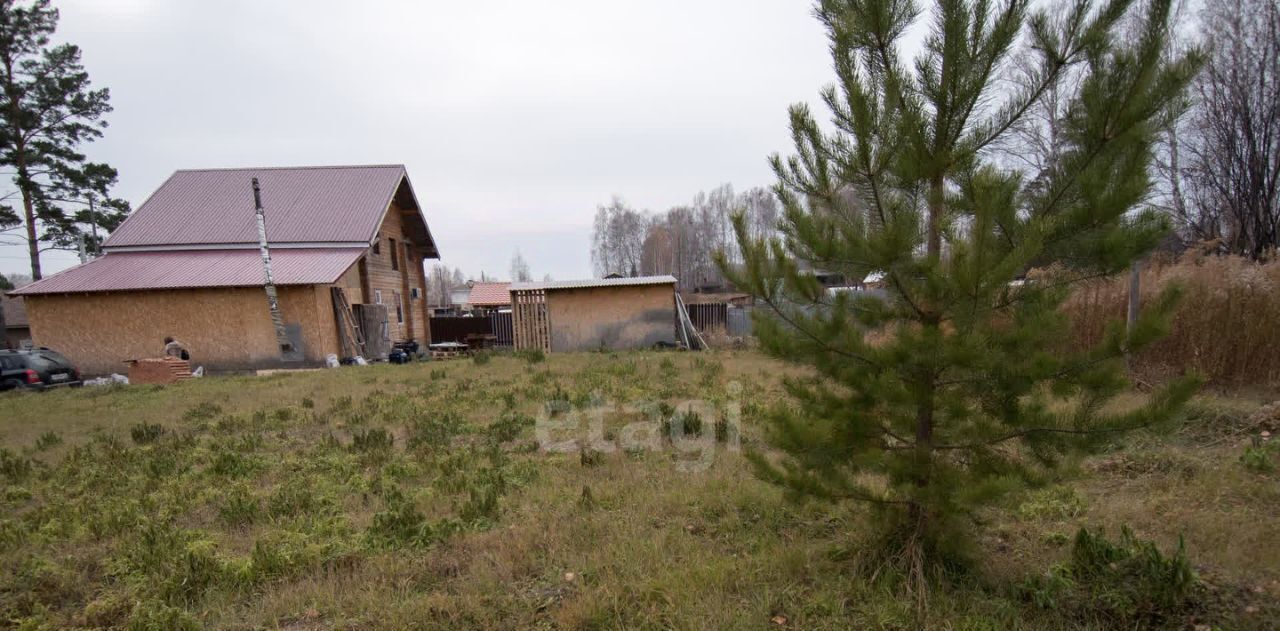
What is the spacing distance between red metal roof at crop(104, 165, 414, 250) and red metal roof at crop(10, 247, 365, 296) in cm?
74

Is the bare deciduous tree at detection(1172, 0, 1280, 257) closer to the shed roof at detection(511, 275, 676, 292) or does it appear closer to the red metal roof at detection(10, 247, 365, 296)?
the shed roof at detection(511, 275, 676, 292)

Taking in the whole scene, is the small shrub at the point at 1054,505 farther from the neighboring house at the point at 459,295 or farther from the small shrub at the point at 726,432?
the neighboring house at the point at 459,295

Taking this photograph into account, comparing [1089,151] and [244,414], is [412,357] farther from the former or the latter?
[1089,151]

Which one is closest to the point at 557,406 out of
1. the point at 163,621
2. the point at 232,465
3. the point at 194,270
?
the point at 232,465

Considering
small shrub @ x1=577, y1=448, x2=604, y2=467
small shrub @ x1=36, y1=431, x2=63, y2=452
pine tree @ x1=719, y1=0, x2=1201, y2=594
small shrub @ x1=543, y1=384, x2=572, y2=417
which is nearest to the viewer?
pine tree @ x1=719, y1=0, x2=1201, y2=594

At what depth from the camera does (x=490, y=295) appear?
38.2 meters

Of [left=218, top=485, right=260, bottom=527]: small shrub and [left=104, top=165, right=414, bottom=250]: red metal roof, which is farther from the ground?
[left=104, top=165, right=414, bottom=250]: red metal roof

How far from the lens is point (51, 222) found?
78.2 feet

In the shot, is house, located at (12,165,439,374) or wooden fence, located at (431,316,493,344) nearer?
house, located at (12,165,439,374)

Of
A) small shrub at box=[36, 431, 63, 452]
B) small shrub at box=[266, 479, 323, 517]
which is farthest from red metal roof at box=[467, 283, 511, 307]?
small shrub at box=[266, 479, 323, 517]

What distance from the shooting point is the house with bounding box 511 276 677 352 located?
17375 millimetres

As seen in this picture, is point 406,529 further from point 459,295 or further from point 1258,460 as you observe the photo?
point 459,295

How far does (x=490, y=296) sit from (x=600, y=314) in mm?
22411

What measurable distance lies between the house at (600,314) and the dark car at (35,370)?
1224 centimetres
